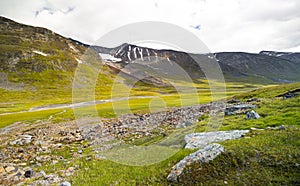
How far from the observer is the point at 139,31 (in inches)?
823

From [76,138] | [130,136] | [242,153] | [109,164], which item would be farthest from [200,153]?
[76,138]

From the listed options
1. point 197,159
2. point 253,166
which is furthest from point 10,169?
point 253,166

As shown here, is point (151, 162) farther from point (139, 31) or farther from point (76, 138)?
point (76, 138)

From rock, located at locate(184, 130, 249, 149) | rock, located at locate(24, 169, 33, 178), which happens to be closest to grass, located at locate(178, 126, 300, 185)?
rock, located at locate(184, 130, 249, 149)

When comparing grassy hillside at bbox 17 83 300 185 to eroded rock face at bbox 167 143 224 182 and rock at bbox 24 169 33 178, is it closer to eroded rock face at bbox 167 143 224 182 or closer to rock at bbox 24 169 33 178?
eroded rock face at bbox 167 143 224 182

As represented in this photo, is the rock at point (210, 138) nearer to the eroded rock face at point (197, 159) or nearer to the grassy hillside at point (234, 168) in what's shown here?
the grassy hillside at point (234, 168)

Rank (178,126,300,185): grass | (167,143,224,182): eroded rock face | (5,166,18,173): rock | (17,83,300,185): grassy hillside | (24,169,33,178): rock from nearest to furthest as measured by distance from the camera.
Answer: (178,126,300,185): grass < (17,83,300,185): grassy hillside < (167,143,224,182): eroded rock face < (24,169,33,178): rock < (5,166,18,173): rock

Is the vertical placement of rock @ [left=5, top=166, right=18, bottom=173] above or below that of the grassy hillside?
below

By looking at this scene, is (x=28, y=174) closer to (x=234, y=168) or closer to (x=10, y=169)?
(x=10, y=169)

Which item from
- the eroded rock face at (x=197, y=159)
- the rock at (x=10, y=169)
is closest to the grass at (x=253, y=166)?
the eroded rock face at (x=197, y=159)

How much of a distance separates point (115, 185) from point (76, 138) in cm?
2064

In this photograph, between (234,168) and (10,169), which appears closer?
(234,168)

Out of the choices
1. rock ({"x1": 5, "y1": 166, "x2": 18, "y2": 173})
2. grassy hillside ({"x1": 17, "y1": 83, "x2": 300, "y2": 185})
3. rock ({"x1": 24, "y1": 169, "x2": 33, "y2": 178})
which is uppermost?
grassy hillside ({"x1": 17, "y1": 83, "x2": 300, "y2": 185})

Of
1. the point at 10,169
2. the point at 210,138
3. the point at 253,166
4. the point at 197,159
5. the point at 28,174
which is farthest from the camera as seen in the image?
the point at 10,169
